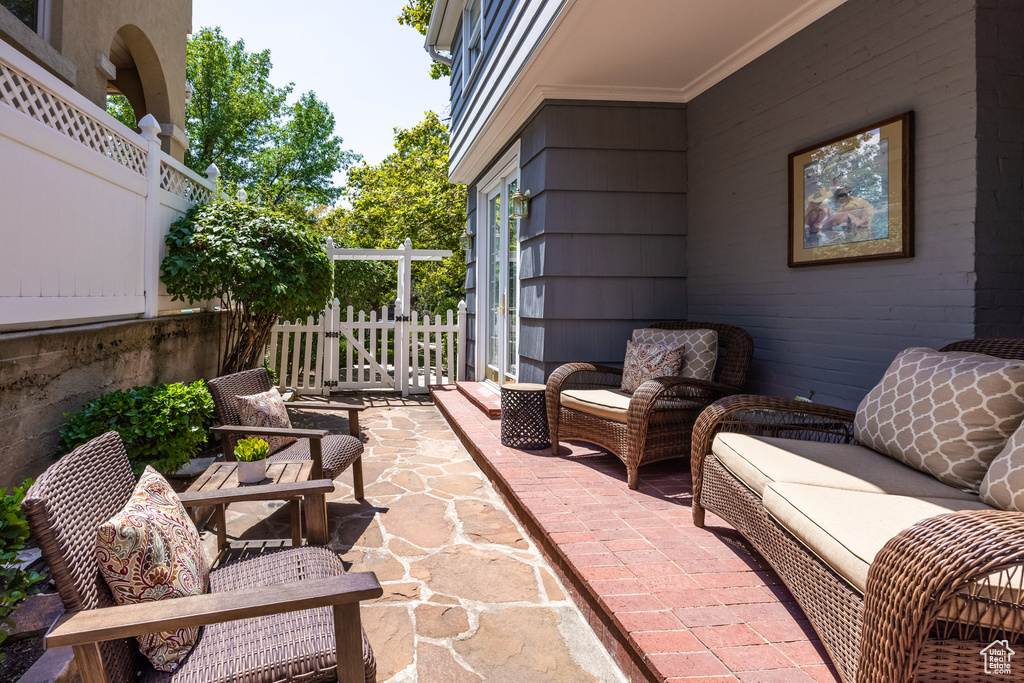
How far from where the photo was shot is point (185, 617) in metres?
1.14

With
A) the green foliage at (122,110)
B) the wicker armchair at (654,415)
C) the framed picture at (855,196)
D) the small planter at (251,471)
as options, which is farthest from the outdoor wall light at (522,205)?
the green foliage at (122,110)

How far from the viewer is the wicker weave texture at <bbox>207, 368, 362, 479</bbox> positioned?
3.05 metres

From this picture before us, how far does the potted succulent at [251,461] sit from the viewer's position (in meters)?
2.54

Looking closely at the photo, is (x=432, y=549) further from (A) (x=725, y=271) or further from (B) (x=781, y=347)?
(A) (x=725, y=271)

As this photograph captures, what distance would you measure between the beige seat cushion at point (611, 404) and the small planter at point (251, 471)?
71.9 inches

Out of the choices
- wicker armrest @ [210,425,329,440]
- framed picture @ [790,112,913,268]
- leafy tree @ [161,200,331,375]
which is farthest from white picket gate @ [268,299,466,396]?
framed picture @ [790,112,913,268]

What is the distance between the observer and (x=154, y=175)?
4.26 m

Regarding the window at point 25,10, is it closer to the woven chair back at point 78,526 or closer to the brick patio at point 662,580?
the woven chair back at point 78,526

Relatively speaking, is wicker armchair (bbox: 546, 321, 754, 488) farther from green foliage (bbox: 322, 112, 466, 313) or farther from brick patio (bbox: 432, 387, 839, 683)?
green foliage (bbox: 322, 112, 466, 313)

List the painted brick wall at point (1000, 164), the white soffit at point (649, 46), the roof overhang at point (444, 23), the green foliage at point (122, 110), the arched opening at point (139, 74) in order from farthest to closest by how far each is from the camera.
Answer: the green foliage at point (122, 110), the roof overhang at point (444, 23), the arched opening at point (139, 74), the white soffit at point (649, 46), the painted brick wall at point (1000, 164)

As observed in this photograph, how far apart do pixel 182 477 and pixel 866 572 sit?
3.86 meters

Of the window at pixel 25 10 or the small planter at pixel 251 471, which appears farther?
the window at pixel 25 10

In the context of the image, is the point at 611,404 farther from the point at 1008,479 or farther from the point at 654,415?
the point at 1008,479

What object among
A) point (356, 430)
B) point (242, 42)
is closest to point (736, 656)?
point (356, 430)
